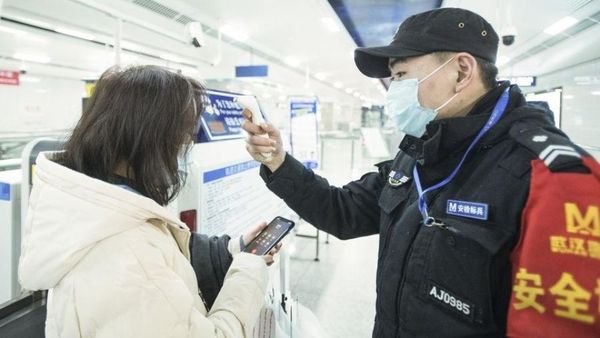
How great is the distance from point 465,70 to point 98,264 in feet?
3.62

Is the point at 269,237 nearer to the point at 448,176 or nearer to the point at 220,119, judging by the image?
the point at 448,176

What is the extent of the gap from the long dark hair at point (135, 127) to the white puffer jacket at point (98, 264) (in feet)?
0.39

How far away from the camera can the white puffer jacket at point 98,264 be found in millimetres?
691

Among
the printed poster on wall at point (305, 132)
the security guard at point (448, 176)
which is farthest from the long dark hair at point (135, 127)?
the printed poster on wall at point (305, 132)

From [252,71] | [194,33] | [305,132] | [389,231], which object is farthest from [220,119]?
[252,71]

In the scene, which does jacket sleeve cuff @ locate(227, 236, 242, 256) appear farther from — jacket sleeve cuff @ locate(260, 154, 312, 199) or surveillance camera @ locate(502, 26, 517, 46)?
surveillance camera @ locate(502, 26, 517, 46)

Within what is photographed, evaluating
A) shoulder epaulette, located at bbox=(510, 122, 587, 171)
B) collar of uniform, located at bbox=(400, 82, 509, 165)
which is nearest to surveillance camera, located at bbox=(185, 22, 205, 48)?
collar of uniform, located at bbox=(400, 82, 509, 165)

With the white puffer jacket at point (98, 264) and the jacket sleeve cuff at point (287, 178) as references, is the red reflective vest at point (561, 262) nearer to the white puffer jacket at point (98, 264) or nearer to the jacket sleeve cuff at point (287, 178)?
the white puffer jacket at point (98, 264)

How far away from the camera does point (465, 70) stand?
3.51ft

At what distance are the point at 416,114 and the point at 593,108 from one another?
6524 mm

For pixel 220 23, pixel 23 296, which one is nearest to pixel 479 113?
pixel 23 296

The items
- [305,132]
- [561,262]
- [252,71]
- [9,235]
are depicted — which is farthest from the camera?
[252,71]

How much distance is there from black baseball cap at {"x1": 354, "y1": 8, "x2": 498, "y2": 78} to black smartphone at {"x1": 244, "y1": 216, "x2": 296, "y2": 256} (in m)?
0.72

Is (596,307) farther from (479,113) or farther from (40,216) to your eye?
(40,216)
